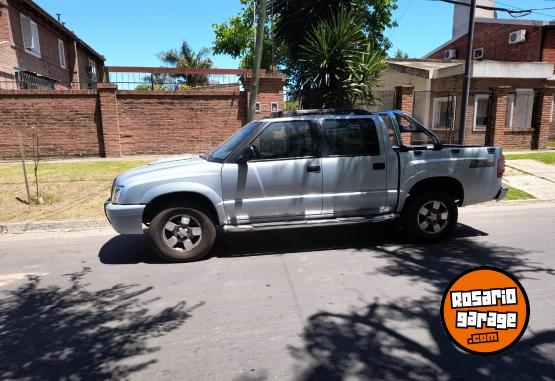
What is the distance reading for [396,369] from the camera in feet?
9.75

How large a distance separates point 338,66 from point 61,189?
7.75 meters

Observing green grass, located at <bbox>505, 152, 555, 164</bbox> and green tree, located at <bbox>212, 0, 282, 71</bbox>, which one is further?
green tree, located at <bbox>212, 0, 282, 71</bbox>

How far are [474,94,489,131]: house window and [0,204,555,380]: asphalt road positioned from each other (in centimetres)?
1126

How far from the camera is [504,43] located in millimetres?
25672

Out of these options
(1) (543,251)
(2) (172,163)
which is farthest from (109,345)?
(1) (543,251)

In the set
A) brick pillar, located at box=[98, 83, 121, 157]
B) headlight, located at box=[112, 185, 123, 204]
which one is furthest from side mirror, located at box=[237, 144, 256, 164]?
brick pillar, located at box=[98, 83, 121, 157]

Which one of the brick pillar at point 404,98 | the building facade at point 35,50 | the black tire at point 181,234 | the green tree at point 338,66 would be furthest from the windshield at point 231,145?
the building facade at point 35,50

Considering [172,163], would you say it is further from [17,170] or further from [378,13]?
[378,13]

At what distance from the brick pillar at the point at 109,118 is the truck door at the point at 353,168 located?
31.2 feet

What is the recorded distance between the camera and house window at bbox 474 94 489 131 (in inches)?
642

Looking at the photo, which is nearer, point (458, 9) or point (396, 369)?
point (396, 369)

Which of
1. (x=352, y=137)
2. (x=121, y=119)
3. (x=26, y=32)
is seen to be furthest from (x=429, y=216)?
(x=26, y=32)

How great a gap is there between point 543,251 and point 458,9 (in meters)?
30.8

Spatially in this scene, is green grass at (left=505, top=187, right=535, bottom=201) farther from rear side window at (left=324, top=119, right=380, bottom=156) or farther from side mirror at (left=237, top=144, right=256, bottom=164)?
side mirror at (left=237, top=144, right=256, bottom=164)
